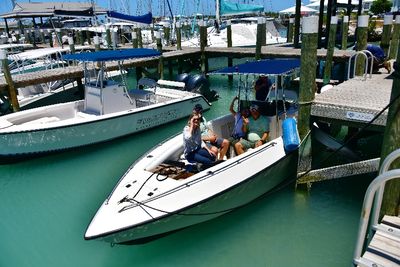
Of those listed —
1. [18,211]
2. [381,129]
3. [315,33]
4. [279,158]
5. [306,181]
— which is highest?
[315,33]

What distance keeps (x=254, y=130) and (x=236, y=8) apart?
21.6 meters

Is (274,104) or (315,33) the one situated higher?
(315,33)

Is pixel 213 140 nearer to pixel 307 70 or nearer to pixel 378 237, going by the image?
pixel 307 70

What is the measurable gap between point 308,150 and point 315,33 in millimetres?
2303

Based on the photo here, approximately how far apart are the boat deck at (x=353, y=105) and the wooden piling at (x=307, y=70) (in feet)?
0.57

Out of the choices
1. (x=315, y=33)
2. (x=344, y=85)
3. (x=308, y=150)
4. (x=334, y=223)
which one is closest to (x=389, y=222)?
(x=334, y=223)

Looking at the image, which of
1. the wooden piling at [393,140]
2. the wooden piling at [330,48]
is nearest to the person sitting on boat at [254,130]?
the wooden piling at [393,140]

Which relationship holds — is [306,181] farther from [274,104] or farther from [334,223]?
[274,104]

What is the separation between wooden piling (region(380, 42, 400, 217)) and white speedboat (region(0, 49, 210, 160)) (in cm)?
772

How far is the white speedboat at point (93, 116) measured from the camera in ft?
30.7

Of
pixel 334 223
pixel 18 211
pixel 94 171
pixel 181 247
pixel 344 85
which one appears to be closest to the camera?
pixel 181 247

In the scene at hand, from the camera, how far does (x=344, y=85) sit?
8445mm

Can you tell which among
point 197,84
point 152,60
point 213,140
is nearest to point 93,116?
point 213,140

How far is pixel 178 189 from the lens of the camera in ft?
19.2
